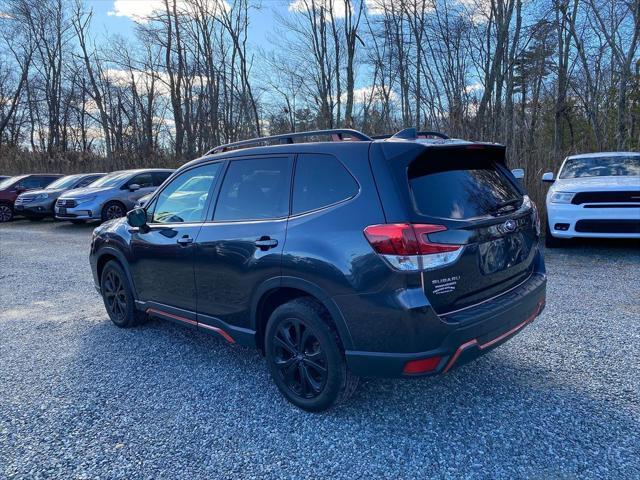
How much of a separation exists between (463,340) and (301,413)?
1.21 meters

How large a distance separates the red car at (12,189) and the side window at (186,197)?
15220mm

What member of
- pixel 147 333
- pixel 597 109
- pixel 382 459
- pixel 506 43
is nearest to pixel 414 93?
pixel 506 43

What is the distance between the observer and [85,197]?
42.8ft

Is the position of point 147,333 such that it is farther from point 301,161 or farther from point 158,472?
point 301,161

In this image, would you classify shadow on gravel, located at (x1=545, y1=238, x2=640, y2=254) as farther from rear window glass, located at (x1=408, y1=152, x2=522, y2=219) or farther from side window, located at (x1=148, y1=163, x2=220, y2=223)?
side window, located at (x1=148, y1=163, x2=220, y2=223)

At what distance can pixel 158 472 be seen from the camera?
247 cm

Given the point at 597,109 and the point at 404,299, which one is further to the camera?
the point at 597,109

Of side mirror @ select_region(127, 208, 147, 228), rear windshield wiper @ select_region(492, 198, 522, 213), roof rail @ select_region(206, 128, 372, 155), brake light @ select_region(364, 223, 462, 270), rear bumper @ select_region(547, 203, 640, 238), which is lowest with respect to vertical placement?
rear bumper @ select_region(547, 203, 640, 238)

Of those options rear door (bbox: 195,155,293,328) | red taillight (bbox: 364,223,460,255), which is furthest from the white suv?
rear door (bbox: 195,155,293,328)

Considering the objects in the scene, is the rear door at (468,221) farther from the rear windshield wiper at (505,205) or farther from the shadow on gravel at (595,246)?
the shadow on gravel at (595,246)

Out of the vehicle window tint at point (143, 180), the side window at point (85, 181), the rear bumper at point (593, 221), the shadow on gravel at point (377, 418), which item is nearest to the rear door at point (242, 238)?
the shadow on gravel at point (377, 418)

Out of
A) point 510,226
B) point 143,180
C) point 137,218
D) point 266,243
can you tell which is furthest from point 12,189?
point 510,226

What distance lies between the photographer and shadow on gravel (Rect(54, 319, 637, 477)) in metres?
2.52

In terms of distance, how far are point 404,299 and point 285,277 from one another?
33.0 inches
